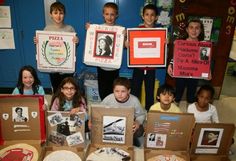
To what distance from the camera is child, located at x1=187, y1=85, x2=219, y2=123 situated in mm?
2765

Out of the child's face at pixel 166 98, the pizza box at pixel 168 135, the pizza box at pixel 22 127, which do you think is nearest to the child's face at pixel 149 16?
the child's face at pixel 166 98

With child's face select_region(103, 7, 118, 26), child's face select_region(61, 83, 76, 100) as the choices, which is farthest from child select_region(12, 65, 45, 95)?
child's face select_region(103, 7, 118, 26)

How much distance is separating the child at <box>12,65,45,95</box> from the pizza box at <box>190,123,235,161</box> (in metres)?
1.59

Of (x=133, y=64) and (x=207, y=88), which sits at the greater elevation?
(x=133, y=64)

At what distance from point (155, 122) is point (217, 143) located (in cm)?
57

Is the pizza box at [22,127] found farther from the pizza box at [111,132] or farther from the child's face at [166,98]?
the child's face at [166,98]

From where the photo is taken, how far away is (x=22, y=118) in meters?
2.32

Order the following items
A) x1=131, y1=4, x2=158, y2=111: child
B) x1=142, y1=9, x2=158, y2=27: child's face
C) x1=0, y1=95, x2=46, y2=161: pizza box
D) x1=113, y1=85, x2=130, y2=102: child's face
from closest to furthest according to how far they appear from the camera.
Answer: x1=0, y1=95, x2=46, y2=161: pizza box, x1=113, y1=85, x2=130, y2=102: child's face, x1=142, y1=9, x2=158, y2=27: child's face, x1=131, y1=4, x2=158, y2=111: child

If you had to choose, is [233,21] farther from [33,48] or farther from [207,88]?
[33,48]

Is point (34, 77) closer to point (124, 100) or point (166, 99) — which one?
point (124, 100)

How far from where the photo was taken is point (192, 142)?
2324mm

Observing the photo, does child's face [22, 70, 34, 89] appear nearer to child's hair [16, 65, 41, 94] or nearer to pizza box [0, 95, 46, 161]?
child's hair [16, 65, 41, 94]

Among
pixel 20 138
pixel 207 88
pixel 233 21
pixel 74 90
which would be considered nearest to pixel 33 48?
pixel 74 90

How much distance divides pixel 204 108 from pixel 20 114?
1787 millimetres
